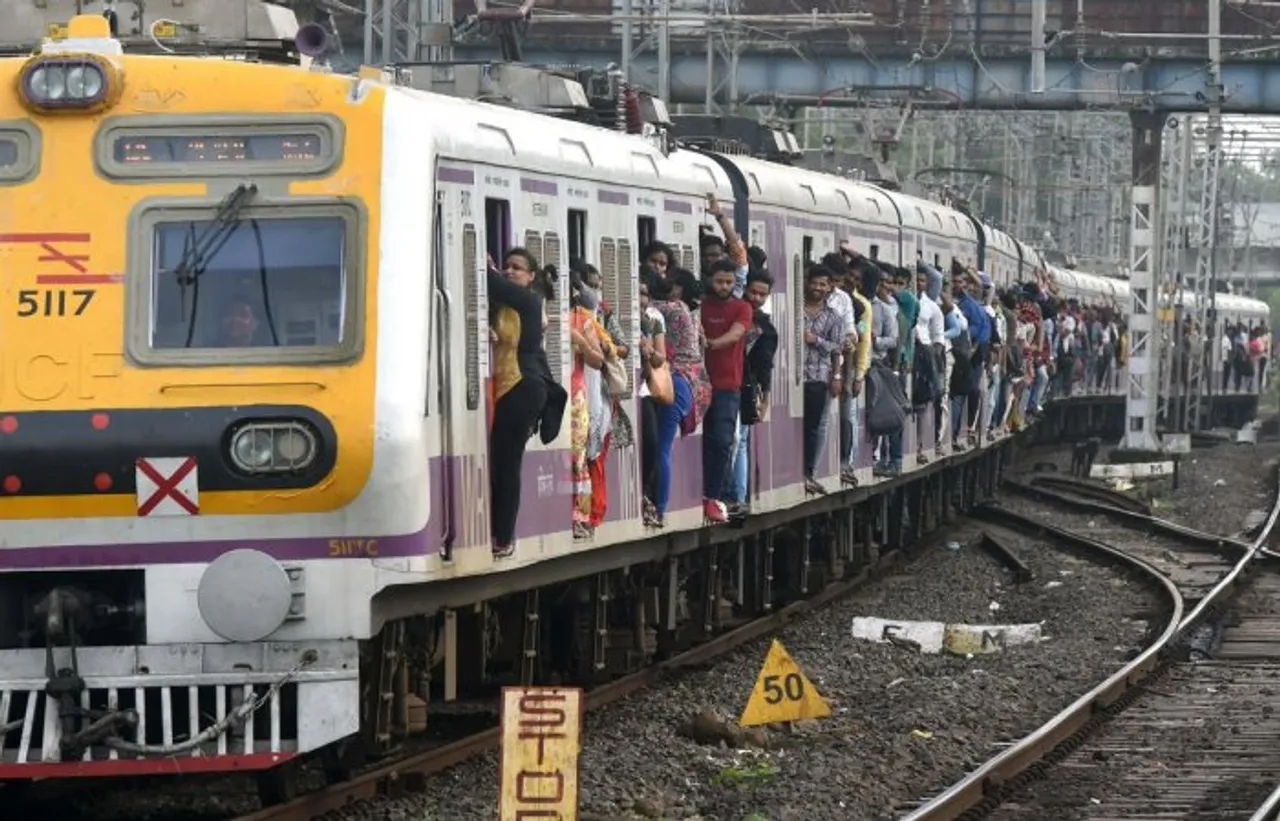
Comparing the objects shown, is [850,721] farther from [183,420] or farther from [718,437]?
[183,420]

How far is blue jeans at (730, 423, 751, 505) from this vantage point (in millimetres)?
15742

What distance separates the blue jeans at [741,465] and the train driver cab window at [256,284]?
596cm

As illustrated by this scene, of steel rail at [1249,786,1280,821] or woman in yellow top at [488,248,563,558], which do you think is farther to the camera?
woman in yellow top at [488,248,563,558]

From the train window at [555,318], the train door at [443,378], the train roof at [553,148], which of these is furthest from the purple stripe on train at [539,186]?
the train door at [443,378]

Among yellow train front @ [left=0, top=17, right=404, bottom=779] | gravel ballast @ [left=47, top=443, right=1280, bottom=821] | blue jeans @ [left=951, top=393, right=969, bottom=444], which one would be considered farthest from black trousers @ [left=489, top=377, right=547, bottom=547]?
blue jeans @ [left=951, top=393, right=969, bottom=444]

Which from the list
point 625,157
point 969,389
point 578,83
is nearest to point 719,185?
point 578,83

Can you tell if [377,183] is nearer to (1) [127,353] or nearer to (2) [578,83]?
(1) [127,353]

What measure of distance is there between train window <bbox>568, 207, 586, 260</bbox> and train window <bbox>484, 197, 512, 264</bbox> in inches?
41.5

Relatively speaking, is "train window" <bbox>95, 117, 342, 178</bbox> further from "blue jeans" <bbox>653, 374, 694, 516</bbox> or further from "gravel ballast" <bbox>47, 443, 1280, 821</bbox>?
"blue jeans" <bbox>653, 374, 694, 516</bbox>

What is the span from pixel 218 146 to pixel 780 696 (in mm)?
4106

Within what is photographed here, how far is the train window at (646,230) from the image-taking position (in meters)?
13.8

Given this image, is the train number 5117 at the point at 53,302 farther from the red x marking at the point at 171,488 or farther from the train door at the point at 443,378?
the train door at the point at 443,378

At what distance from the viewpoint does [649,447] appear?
1394 cm

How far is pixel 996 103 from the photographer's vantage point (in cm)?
4372
